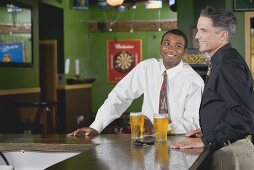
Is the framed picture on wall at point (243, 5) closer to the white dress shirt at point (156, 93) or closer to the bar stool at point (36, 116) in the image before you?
the bar stool at point (36, 116)

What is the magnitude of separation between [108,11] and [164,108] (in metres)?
9.75

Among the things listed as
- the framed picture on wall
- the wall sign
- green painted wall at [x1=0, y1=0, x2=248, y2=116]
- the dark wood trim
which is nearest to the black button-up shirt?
the framed picture on wall

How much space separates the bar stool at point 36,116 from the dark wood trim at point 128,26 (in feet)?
14.9

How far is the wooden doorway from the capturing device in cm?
1060

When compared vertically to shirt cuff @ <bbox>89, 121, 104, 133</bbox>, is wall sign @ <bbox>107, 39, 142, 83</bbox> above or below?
above

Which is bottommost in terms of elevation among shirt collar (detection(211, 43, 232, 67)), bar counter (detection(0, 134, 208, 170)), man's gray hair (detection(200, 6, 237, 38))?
bar counter (detection(0, 134, 208, 170))

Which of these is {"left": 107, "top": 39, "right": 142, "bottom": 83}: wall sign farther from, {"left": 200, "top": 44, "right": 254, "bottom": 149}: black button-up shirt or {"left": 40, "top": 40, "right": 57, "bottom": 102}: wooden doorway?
{"left": 200, "top": 44, "right": 254, "bottom": 149}: black button-up shirt

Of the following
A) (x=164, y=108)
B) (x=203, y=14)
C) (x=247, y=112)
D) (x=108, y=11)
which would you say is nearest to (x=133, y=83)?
(x=164, y=108)

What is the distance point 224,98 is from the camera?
2193mm

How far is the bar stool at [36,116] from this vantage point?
730cm

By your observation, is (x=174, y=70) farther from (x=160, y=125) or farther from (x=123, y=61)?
(x=123, y=61)

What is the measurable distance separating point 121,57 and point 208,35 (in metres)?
10.4

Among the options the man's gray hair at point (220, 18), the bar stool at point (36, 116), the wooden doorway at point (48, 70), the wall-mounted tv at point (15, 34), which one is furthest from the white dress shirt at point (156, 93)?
the wooden doorway at point (48, 70)

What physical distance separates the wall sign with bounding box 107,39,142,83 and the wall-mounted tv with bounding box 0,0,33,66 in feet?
13.8
